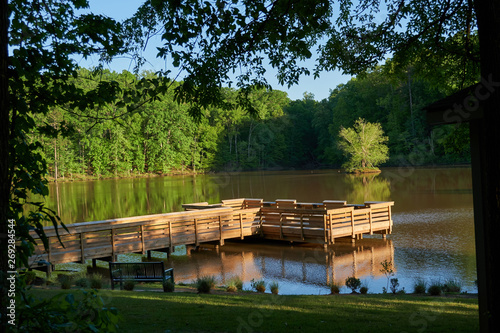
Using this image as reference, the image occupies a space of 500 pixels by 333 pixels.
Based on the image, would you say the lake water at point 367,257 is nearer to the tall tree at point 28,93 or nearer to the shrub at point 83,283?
the shrub at point 83,283

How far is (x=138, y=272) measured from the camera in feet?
34.6

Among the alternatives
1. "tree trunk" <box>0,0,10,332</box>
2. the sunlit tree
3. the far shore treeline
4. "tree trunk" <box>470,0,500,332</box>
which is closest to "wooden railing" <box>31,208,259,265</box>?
"tree trunk" <box>0,0,10,332</box>

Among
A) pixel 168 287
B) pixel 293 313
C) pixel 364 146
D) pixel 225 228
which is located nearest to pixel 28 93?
pixel 293 313

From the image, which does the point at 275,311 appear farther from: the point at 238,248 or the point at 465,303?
the point at 238,248

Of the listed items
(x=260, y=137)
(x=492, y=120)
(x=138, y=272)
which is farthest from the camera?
(x=260, y=137)

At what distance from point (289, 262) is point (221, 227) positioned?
3584 millimetres

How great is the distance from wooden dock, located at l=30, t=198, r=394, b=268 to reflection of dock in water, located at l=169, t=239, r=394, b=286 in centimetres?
49

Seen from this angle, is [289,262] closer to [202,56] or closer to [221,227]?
[221,227]

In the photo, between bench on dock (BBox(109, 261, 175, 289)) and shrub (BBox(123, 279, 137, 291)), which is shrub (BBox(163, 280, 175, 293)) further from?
shrub (BBox(123, 279, 137, 291))

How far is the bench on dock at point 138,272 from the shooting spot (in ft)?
33.8

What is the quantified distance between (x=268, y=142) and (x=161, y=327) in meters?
71.3

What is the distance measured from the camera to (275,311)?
7.27 meters

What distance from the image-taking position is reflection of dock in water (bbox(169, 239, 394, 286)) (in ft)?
42.2

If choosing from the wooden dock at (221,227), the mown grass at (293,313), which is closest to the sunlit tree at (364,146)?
the wooden dock at (221,227)
